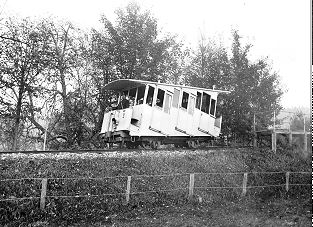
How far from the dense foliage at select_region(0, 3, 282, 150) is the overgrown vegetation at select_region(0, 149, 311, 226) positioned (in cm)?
514

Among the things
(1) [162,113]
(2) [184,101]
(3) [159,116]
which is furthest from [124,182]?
(2) [184,101]

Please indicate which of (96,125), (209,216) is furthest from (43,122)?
(209,216)

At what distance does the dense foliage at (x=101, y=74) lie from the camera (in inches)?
736

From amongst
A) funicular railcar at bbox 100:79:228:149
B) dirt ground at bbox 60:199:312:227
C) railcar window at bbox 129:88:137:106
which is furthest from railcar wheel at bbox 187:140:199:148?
dirt ground at bbox 60:199:312:227

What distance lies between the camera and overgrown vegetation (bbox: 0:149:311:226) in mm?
9312

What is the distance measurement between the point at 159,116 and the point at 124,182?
180 inches

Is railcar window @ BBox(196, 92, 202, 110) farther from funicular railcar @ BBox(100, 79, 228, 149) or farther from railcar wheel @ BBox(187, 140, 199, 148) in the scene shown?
railcar wheel @ BBox(187, 140, 199, 148)

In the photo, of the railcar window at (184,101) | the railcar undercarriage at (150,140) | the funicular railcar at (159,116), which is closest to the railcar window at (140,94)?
the funicular railcar at (159,116)

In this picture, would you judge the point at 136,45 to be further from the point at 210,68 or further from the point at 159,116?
the point at 159,116

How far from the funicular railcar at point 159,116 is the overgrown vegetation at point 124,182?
1677mm

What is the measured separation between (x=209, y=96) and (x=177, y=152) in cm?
443

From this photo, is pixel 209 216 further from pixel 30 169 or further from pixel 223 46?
pixel 223 46

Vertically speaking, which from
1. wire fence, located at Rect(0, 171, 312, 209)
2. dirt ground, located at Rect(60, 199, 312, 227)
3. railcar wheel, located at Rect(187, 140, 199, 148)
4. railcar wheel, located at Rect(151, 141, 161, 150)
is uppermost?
railcar wheel, located at Rect(187, 140, 199, 148)

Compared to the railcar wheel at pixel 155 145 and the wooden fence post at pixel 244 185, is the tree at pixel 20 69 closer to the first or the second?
the railcar wheel at pixel 155 145
